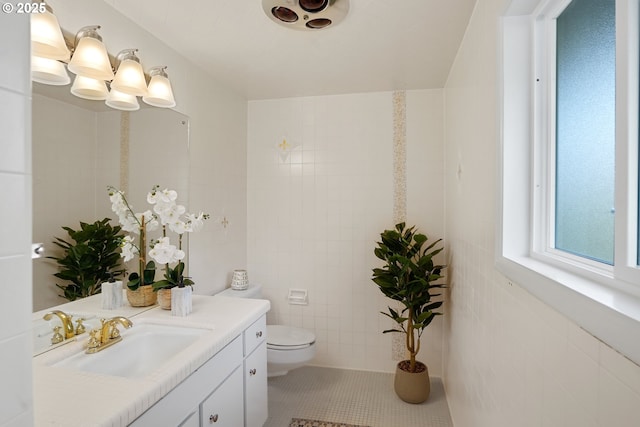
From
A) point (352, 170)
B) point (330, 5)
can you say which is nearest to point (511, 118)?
point (330, 5)

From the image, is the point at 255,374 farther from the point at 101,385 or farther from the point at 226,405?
the point at 101,385

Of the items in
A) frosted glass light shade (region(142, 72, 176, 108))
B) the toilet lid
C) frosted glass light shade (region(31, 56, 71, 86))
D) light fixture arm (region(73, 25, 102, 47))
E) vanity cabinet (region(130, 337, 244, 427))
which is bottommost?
the toilet lid

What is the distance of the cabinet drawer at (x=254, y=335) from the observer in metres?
1.69

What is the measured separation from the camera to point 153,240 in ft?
5.99

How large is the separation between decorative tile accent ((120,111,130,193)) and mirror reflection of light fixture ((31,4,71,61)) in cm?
38

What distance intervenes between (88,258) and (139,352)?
0.48 metres

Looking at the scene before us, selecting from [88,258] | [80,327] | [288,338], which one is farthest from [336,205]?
[80,327]

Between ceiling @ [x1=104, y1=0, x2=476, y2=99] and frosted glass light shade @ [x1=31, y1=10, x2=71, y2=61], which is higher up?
ceiling @ [x1=104, y1=0, x2=476, y2=99]

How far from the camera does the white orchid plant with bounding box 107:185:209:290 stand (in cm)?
167

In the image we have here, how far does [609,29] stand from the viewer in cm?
75

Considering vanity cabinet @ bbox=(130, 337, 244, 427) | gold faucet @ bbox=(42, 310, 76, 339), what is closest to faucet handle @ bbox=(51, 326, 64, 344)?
gold faucet @ bbox=(42, 310, 76, 339)

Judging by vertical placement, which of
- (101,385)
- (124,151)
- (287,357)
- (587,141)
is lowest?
(287,357)

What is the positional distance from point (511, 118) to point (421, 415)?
6.56 ft

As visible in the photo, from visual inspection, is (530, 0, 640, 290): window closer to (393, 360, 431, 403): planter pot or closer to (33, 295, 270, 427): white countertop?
(33, 295, 270, 427): white countertop
